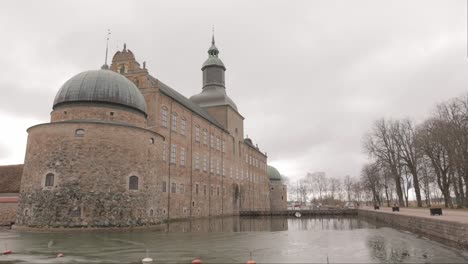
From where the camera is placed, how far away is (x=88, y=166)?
22406 millimetres

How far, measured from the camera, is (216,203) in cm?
4528

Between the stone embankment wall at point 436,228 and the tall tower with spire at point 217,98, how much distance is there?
2962 cm

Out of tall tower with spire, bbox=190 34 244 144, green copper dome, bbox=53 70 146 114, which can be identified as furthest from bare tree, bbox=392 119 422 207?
green copper dome, bbox=53 70 146 114

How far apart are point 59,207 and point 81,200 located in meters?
1.36

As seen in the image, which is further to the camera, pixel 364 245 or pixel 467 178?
pixel 467 178

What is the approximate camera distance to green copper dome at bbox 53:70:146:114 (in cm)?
2502

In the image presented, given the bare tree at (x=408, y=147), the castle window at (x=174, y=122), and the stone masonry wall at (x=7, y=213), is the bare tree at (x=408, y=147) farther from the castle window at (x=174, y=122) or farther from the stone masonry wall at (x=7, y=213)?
the stone masonry wall at (x=7, y=213)

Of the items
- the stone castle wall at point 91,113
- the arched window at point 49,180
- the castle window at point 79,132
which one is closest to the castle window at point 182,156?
the stone castle wall at point 91,113

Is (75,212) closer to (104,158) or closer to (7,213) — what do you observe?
(104,158)

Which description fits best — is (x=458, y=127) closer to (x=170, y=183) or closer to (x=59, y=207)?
(x=170, y=183)

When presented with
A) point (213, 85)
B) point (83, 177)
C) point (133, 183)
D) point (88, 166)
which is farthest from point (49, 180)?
point (213, 85)

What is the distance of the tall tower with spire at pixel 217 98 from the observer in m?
52.4

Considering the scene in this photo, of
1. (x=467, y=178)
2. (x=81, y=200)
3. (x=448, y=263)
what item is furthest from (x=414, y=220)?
(x=81, y=200)

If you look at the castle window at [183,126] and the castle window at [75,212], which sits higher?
the castle window at [183,126]
